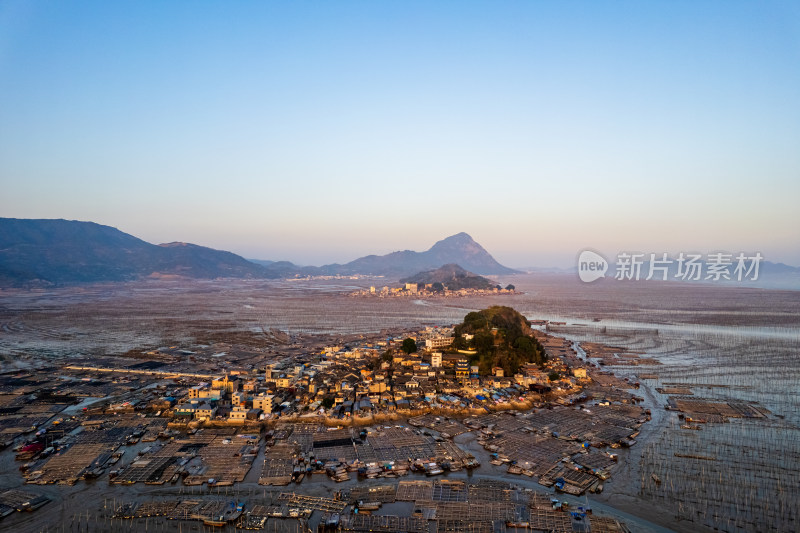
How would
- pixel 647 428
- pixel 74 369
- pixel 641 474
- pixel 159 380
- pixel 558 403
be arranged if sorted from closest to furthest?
pixel 641 474 < pixel 647 428 < pixel 558 403 < pixel 159 380 < pixel 74 369

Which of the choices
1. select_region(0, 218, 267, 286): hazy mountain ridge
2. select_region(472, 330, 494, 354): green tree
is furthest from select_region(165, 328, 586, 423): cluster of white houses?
select_region(0, 218, 267, 286): hazy mountain ridge

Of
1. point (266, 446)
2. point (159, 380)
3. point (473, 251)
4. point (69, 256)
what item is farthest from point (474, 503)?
point (473, 251)

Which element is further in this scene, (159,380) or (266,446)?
(159,380)

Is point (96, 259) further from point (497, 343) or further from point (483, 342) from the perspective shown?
point (497, 343)

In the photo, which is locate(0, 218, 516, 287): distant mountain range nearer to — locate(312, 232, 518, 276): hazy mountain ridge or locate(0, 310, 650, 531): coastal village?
locate(312, 232, 518, 276): hazy mountain ridge

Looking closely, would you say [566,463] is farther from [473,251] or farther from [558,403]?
[473,251]

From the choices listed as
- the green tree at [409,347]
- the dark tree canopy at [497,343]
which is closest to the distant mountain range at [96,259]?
the green tree at [409,347]
